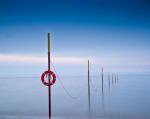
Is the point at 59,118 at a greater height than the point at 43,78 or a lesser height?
lesser

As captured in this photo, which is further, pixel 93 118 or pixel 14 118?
pixel 93 118

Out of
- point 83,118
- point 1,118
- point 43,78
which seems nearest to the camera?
point 43,78

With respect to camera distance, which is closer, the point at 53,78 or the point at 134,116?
the point at 53,78

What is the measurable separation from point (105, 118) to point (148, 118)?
7.92ft

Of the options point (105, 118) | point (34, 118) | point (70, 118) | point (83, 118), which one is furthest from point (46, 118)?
point (105, 118)

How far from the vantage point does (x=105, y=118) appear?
10320 mm

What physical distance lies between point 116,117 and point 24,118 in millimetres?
5034

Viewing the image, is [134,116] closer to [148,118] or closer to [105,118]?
[148,118]

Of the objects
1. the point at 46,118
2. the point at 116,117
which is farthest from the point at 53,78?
the point at 116,117

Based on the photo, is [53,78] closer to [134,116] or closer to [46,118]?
[46,118]

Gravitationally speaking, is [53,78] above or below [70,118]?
above

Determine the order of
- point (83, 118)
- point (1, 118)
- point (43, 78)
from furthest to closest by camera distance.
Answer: point (83, 118)
point (1, 118)
point (43, 78)

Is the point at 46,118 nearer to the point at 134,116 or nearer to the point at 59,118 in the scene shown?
the point at 59,118

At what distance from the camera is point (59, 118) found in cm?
1029
